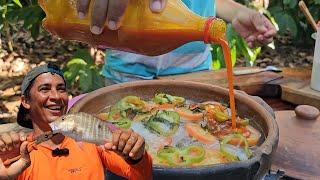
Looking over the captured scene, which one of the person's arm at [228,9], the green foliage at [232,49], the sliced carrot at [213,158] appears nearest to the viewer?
Result: the sliced carrot at [213,158]

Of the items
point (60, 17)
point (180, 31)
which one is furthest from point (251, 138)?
point (60, 17)

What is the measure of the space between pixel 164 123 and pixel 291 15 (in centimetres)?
267

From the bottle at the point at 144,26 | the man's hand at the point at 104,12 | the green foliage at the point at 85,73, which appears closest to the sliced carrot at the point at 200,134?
the bottle at the point at 144,26

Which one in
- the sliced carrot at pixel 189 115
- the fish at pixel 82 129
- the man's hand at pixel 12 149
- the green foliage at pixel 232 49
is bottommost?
the green foliage at pixel 232 49

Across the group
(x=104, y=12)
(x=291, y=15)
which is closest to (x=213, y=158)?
(x=104, y=12)

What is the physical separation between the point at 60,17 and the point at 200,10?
783mm

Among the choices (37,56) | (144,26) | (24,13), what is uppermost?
(144,26)

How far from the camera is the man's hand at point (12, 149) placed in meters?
0.91

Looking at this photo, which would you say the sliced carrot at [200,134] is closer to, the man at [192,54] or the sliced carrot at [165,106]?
the sliced carrot at [165,106]

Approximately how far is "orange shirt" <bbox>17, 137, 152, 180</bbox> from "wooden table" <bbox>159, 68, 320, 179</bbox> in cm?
42

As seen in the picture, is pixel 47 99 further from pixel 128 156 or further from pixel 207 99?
pixel 207 99

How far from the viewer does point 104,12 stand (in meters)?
0.93

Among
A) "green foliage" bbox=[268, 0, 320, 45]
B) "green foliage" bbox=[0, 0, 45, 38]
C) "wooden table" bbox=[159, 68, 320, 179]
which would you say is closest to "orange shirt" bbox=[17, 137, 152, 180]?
"wooden table" bbox=[159, 68, 320, 179]

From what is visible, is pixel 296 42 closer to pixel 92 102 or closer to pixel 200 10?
pixel 200 10
